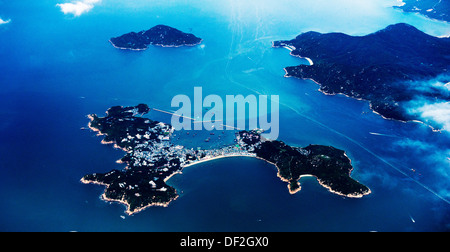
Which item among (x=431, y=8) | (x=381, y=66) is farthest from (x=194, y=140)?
(x=431, y=8)

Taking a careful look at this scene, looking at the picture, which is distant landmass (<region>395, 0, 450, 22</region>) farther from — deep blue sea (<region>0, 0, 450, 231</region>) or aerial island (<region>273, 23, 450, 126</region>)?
aerial island (<region>273, 23, 450, 126</region>)

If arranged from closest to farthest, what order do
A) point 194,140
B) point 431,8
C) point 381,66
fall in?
point 194,140 → point 381,66 → point 431,8

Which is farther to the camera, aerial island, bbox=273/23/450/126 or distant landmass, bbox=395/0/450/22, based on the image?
distant landmass, bbox=395/0/450/22

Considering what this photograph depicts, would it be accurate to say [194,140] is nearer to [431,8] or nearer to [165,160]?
[165,160]

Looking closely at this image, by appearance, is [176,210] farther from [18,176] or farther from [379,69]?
[379,69]

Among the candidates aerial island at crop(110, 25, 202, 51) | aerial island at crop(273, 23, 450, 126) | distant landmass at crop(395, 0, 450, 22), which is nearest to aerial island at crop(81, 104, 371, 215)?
aerial island at crop(273, 23, 450, 126)

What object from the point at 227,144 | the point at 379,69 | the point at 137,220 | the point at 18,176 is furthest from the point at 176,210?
the point at 379,69
